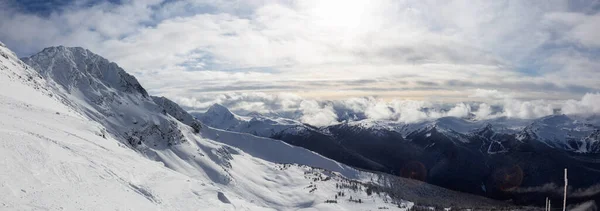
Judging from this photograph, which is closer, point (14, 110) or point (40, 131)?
point (40, 131)

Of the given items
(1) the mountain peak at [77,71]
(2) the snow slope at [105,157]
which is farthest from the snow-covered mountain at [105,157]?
(1) the mountain peak at [77,71]

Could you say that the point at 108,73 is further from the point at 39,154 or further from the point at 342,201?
Answer: the point at 39,154

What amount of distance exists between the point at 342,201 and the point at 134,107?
329ft

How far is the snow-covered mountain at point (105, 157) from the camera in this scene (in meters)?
35.8

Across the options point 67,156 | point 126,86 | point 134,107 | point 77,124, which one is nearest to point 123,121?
point 134,107

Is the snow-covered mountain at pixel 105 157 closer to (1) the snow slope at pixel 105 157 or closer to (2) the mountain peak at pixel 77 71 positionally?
(1) the snow slope at pixel 105 157

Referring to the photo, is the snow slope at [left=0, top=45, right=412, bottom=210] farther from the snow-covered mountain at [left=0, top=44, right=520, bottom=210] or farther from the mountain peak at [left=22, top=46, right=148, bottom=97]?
the mountain peak at [left=22, top=46, right=148, bottom=97]

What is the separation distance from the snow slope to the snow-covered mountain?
7.5 inches

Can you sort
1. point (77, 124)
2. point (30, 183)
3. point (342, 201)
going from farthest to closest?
point (342, 201)
point (77, 124)
point (30, 183)

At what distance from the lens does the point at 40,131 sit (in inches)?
2032

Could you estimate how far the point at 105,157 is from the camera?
5384cm

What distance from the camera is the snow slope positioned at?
35.8 m

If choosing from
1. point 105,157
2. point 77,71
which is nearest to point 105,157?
point 105,157

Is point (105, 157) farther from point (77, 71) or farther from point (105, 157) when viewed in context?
point (77, 71)
